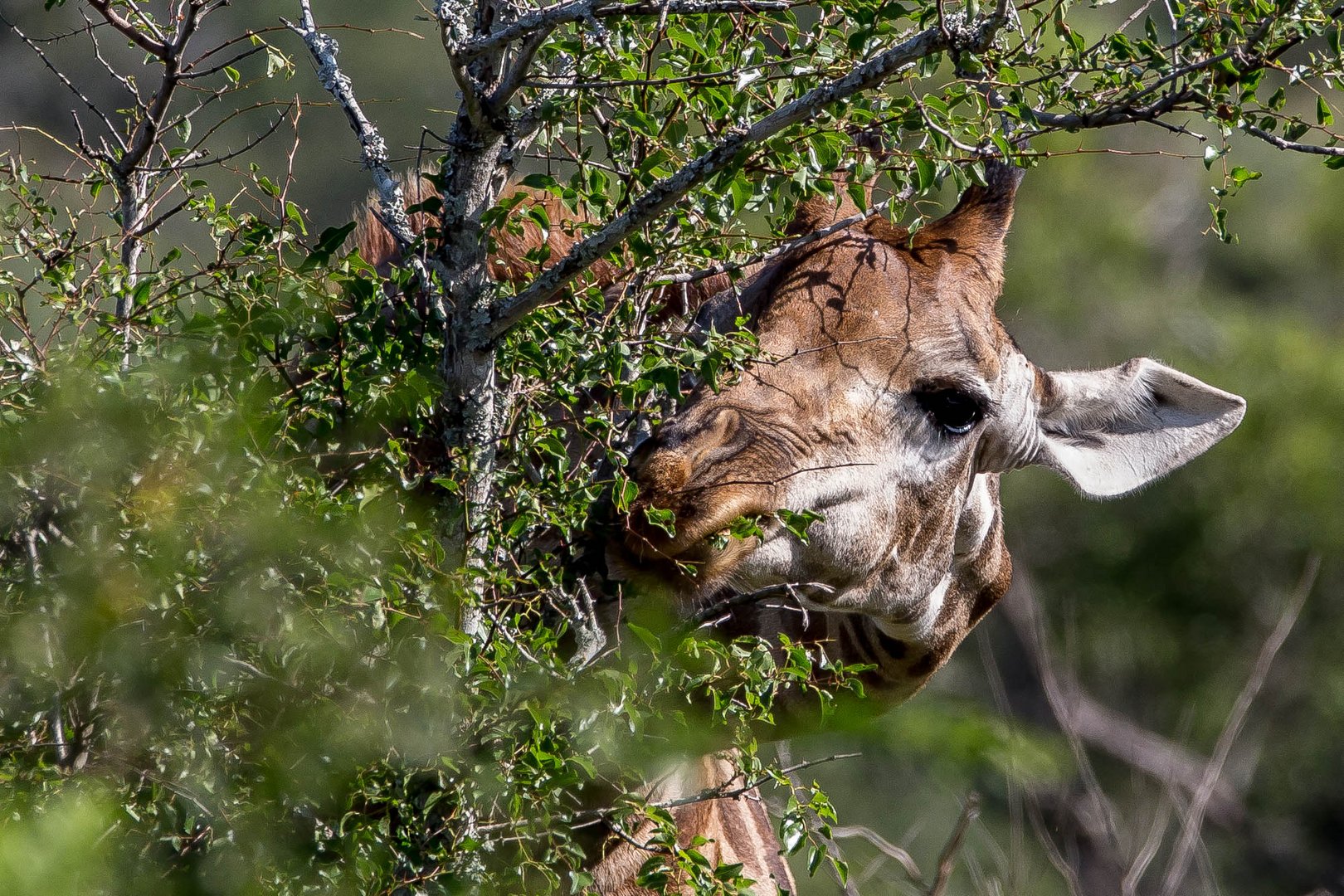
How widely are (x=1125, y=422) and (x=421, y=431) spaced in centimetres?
234

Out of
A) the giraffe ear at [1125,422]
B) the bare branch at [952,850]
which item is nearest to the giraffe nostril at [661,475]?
the bare branch at [952,850]

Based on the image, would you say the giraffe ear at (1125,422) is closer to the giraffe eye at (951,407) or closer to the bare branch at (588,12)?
the giraffe eye at (951,407)

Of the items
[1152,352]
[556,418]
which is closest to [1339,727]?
[1152,352]

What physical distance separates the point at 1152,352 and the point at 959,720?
1181 cm

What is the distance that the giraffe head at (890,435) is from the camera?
272 cm

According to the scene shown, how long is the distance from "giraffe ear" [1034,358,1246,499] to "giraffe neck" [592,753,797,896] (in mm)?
1281

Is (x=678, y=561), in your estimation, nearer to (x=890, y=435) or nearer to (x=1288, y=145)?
(x=890, y=435)

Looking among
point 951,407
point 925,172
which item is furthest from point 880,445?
point 925,172

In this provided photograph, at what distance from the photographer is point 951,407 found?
338 cm

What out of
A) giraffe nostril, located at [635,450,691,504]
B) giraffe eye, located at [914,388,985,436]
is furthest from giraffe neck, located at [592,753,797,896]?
giraffe eye, located at [914,388,985,436]

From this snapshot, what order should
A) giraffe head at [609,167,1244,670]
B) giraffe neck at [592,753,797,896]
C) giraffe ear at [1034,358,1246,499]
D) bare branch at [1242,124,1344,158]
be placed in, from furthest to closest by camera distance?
giraffe ear at [1034,358,1246,499] → giraffe neck at [592,753,797,896] → giraffe head at [609,167,1244,670] → bare branch at [1242,124,1344,158]

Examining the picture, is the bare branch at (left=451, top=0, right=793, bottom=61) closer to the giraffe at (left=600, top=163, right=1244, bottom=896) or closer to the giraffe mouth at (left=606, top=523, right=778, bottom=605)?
the giraffe at (left=600, top=163, right=1244, bottom=896)

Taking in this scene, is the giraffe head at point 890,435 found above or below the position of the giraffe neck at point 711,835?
above

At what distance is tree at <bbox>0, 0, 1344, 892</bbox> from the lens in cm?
177
